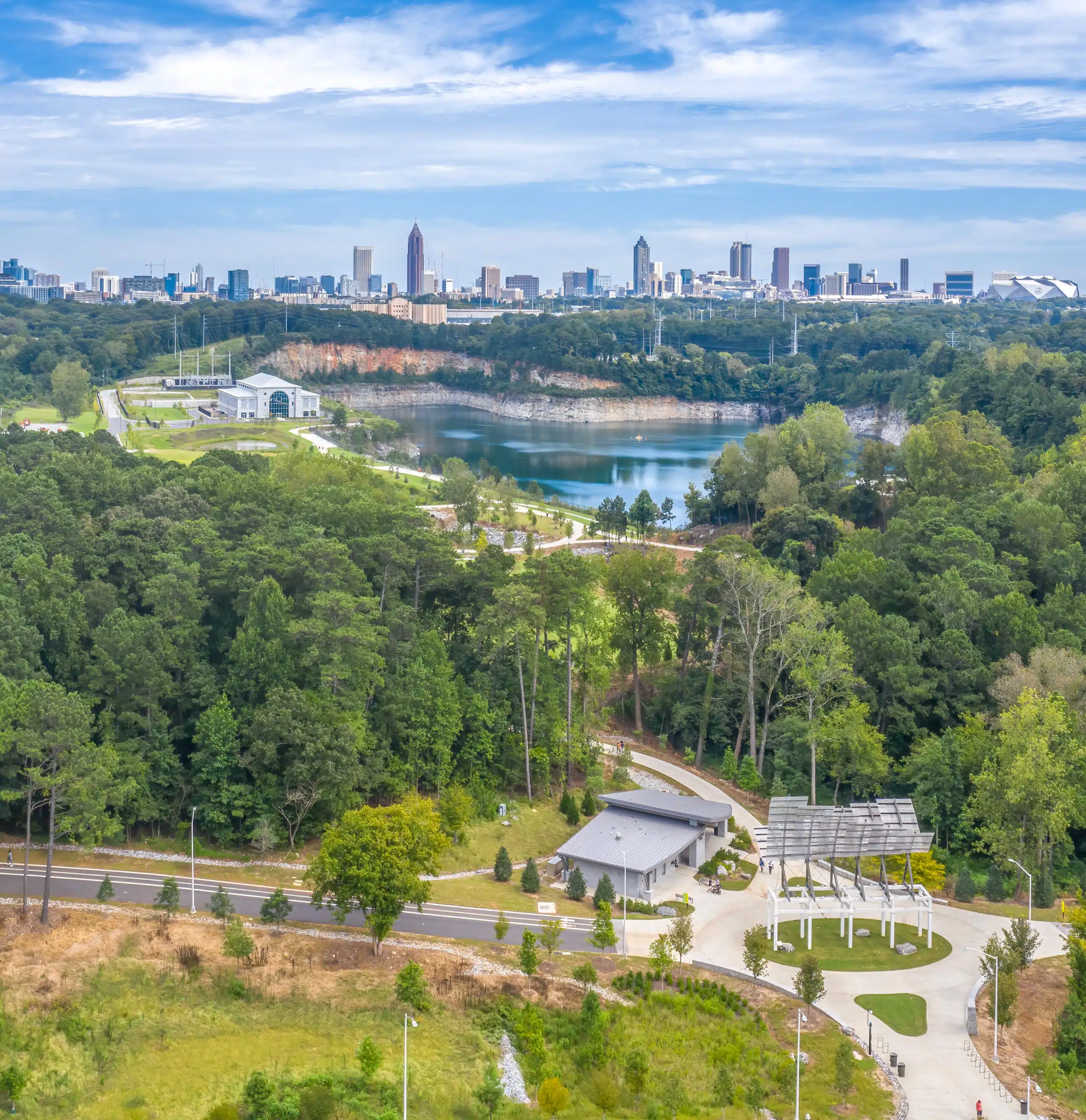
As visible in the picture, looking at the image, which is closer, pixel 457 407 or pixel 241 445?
pixel 241 445

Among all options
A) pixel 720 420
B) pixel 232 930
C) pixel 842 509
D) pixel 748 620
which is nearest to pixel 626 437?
pixel 720 420

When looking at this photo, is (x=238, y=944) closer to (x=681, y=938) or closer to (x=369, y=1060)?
(x=369, y=1060)

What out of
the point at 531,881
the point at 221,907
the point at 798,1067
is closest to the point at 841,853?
the point at 531,881

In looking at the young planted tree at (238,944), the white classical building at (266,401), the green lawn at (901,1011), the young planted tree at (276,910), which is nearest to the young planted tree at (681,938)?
the green lawn at (901,1011)

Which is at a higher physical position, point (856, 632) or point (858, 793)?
point (856, 632)

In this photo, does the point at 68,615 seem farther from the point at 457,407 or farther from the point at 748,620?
the point at 457,407

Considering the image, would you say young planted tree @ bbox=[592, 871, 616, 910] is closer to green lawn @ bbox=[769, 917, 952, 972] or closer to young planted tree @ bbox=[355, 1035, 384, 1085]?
green lawn @ bbox=[769, 917, 952, 972]

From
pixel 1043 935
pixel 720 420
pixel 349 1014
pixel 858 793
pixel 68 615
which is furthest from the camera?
pixel 720 420

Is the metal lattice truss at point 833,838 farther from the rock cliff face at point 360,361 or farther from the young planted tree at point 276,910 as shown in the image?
the rock cliff face at point 360,361
